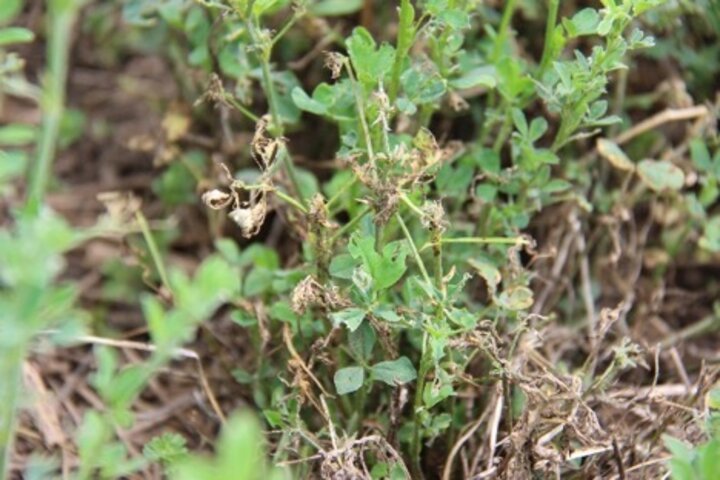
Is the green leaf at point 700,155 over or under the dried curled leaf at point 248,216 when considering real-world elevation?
under

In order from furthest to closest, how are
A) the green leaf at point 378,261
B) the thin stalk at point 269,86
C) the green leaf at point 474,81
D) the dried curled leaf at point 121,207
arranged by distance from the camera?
the dried curled leaf at point 121,207 < the green leaf at point 474,81 < the thin stalk at point 269,86 < the green leaf at point 378,261

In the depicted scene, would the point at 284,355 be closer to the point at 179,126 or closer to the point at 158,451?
the point at 158,451

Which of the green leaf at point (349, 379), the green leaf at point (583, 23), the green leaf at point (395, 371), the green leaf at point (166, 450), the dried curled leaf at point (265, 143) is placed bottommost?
the green leaf at point (166, 450)

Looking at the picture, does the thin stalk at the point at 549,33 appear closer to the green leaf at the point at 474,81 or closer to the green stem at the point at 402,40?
the green leaf at the point at 474,81

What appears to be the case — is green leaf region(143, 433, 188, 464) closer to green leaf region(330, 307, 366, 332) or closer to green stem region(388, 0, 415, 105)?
green leaf region(330, 307, 366, 332)

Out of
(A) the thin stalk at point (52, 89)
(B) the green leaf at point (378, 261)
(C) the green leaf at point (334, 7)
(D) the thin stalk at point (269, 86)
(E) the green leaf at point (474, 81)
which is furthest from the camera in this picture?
(C) the green leaf at point (334, 7)

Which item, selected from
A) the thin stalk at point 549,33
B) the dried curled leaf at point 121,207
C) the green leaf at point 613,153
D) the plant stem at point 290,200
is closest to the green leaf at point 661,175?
the green leaf at point 613,153

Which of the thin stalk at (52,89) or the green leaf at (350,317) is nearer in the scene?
the thin stalk at (52,89)
